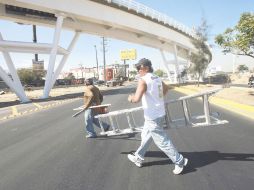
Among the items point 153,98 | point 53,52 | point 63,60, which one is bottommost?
point 63,60

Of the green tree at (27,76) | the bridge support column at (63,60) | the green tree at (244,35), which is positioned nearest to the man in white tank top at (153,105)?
the green tree at (244,35)

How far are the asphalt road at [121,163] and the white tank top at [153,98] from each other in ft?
3.01

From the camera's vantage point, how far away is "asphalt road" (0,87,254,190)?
613 cm

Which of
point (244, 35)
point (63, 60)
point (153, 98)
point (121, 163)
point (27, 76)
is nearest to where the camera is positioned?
point (153, 98)

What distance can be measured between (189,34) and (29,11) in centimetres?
3310

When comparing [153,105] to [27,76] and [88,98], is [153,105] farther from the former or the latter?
[27,76]

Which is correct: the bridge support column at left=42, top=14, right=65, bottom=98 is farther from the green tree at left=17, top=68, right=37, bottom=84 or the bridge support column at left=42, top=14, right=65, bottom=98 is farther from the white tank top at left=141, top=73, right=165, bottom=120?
the green tree at left=17, top=68, right=37, bottom=84

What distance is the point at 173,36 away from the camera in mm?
64938

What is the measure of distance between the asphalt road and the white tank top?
918 mm

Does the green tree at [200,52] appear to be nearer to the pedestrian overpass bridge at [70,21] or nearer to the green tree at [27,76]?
the pedestrian overpass bridge at [70,21]

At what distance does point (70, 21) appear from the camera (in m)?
45.6

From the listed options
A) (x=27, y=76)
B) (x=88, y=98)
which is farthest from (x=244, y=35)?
(x=27, y=76)

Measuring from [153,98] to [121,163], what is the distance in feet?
4.87

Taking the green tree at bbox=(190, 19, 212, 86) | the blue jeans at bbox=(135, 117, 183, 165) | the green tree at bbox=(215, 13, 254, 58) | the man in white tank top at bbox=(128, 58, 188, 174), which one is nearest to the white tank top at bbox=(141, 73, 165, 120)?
the man in white tank top at bbox=(128, 58, 188, 174)
